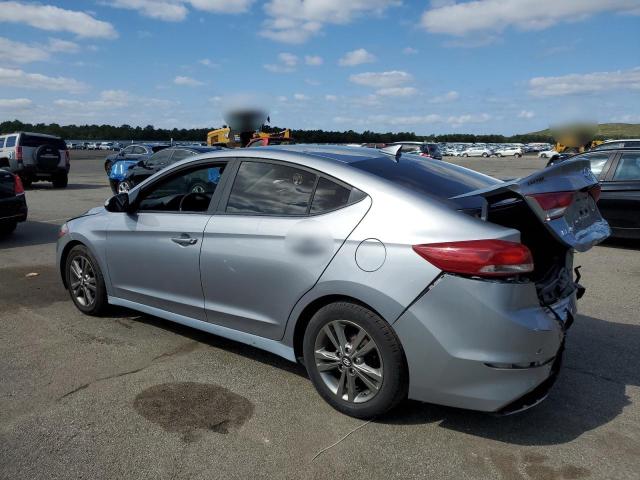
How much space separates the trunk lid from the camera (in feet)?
9.68

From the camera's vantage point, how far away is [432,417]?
3.30 m

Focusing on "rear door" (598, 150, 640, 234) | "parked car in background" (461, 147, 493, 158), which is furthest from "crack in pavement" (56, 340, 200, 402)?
"parked car in background" (461, 147, 493, 158)

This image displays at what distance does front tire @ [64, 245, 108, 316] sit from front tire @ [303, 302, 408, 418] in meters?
2.42

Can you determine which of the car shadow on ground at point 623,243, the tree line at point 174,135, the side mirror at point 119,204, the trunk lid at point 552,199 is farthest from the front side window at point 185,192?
the tree line at point 174,135

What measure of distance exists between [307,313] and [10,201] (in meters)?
7.46

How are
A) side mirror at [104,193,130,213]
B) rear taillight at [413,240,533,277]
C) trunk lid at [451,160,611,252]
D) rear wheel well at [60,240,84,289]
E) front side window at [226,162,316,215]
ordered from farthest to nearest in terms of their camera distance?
rear wheel well at [60,240,84,289]
side mirror at [104,193,130,213]
front side window at [226,162,316,215]
trunk lid at [451,160,611,252]
rear taillight at [413,240,533,277]

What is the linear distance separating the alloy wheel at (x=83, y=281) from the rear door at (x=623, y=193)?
7396 mm

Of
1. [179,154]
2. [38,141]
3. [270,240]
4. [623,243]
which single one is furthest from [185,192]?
[38,141]

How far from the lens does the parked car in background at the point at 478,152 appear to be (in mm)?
70000

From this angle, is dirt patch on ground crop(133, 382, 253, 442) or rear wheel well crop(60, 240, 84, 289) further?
rear wheel well crop(60, 240, 84, 289)

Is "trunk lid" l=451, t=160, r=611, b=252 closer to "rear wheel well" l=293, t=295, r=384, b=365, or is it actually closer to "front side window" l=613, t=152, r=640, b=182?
Result: "rear wheel well" l=293, t=295, r=384, b=365

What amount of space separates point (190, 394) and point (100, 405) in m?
0.55

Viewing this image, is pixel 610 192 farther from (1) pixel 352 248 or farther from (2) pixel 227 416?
(2) pixel 227 416

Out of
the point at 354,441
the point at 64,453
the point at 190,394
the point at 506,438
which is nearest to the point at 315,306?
the point at 354,441
